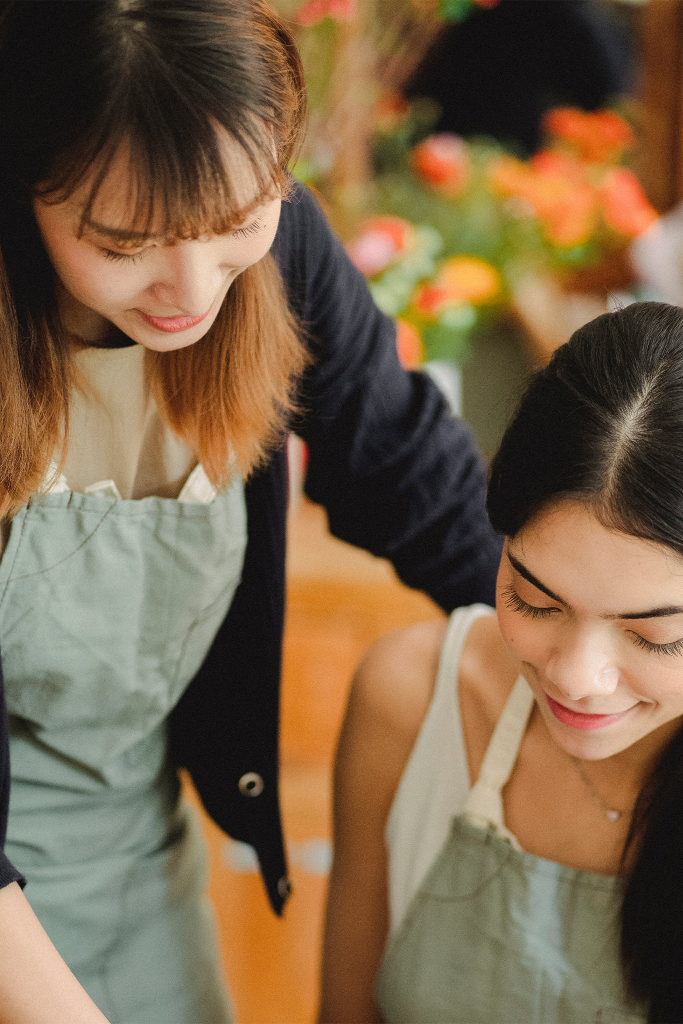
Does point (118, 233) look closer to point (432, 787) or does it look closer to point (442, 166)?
point (432, 787)

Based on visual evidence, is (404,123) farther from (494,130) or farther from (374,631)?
(374,631)

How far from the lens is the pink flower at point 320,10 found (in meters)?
1.70

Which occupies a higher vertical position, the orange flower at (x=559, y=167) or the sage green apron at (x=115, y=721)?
the orange flower at (x=559, y=167)

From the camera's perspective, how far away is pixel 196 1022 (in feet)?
3.96

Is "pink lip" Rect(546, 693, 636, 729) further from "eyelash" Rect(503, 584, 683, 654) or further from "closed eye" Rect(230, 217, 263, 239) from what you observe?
"closed eye" Rect(230, 217, 263, 239)

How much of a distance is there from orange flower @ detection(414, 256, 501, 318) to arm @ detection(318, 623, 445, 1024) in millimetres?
1167

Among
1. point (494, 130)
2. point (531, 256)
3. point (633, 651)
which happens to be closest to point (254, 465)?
point (633, 651)

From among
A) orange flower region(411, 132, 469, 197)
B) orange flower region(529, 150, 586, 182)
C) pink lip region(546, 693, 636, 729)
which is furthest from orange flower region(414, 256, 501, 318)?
pink lip region(546, 693, 636, 729)

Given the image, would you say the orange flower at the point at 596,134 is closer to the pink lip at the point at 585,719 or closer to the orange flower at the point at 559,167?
the orange flower at the point at 559,167

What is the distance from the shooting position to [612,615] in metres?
0.86

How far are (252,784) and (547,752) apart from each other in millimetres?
354

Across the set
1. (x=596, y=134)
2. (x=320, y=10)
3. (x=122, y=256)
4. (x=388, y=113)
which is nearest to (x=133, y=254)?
(x=122, y=256)

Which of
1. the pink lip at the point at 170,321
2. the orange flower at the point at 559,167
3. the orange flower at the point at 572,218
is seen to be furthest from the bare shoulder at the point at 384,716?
the orange flower at the point at 559,167

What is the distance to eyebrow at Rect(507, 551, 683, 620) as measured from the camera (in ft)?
2.77
